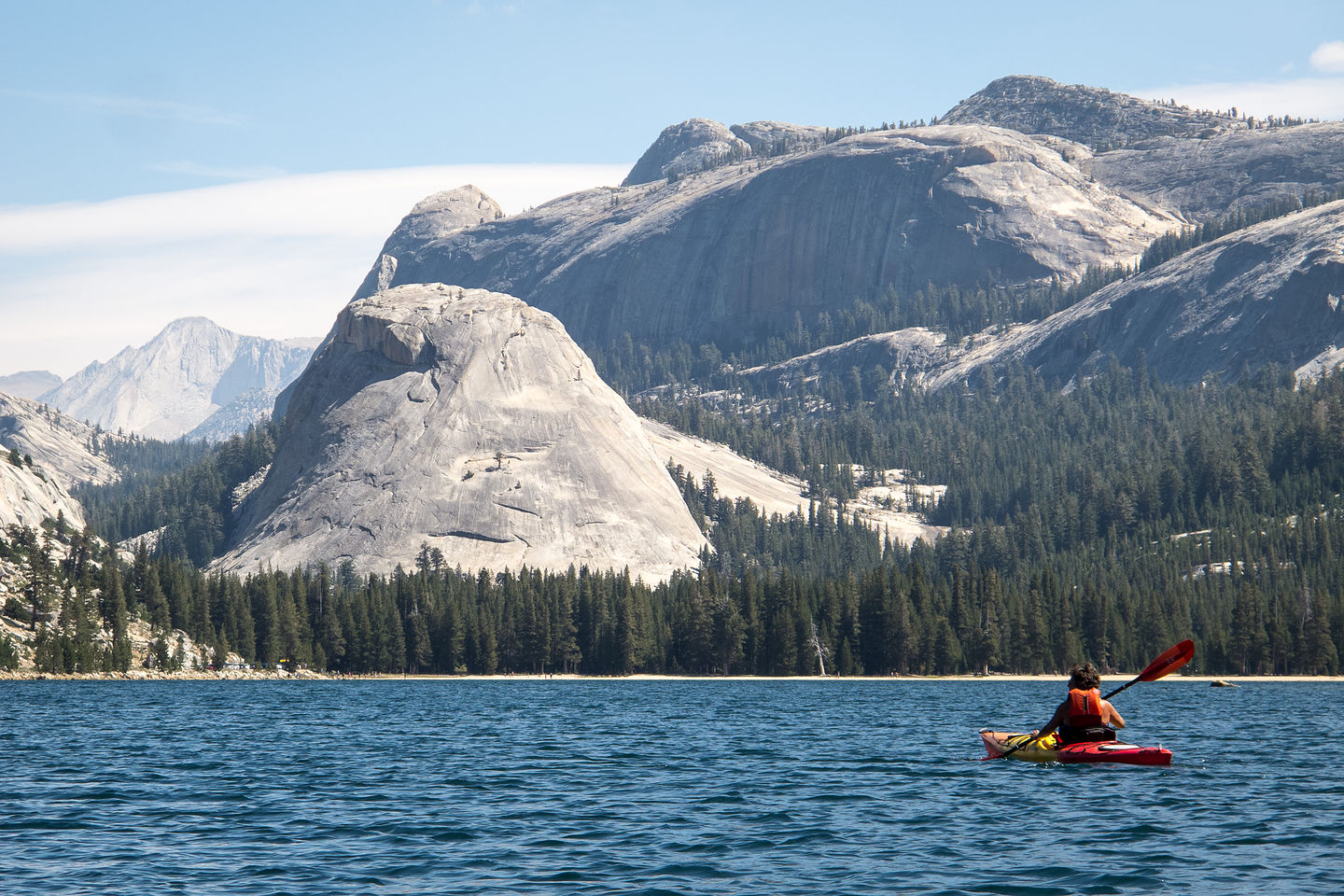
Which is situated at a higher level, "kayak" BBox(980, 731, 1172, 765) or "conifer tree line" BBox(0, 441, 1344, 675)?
"conifer tree line" BBox(0, 441, 1344, 675)

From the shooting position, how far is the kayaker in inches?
2019

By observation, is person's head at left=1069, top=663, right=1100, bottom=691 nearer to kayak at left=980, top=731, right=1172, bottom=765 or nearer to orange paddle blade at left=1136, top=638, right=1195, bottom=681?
kayak at left=980, top=731, right=1172, bottom=765

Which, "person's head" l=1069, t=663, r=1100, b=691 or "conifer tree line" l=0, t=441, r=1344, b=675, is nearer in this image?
"person's head" l=1069, t=663, r=1100, b=691

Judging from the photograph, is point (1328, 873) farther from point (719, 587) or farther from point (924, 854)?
point (719, 587)

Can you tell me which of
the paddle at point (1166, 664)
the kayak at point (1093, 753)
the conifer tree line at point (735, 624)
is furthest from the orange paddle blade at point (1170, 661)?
the conifer tree line at point (735, 624)

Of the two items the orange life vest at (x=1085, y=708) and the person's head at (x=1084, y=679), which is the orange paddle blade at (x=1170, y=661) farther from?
the orange life vest at (x=1085, y=708)

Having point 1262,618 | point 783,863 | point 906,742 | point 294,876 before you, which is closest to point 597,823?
point 783,863

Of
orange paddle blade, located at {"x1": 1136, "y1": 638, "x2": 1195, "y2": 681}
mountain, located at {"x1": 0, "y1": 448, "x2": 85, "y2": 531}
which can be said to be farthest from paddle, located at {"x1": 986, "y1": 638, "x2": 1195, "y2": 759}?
mountain, located at {"x1": 0, "y1": 448, "x2": 85, "y2": 531}

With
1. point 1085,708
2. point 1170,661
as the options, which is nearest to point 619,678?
point 1170,661

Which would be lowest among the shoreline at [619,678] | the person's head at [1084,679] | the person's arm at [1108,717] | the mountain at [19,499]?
the shoreline at [619,678]

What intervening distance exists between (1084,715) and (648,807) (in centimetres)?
1603

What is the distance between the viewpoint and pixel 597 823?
148ft

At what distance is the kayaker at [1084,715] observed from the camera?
168 ft

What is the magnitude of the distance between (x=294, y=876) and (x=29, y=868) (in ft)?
22.9
